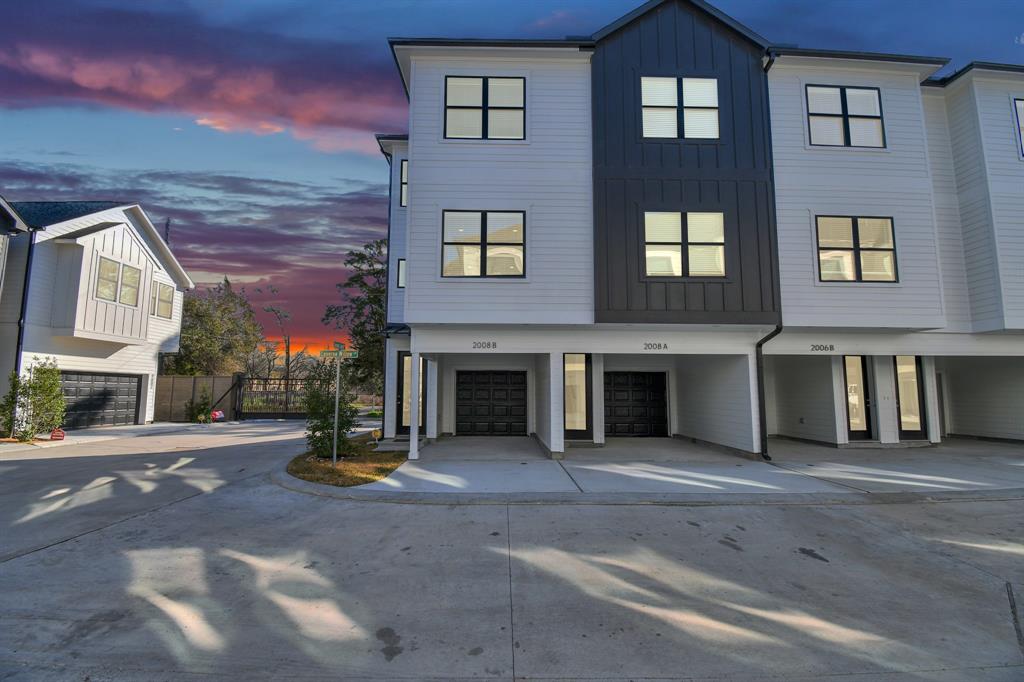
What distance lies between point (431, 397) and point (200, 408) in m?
14.1

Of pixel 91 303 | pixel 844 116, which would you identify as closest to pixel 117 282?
pixel 91 303

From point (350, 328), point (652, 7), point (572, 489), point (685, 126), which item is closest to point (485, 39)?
point (652, 7)

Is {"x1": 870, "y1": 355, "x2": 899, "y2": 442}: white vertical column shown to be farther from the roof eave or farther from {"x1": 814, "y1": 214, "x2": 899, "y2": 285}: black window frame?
the roof eave

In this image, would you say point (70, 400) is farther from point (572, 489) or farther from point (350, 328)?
point (572, 489)

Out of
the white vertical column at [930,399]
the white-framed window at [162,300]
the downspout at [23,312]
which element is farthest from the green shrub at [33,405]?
the white vertical column at [930,399]

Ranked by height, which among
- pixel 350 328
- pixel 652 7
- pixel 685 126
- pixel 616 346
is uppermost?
pixel 652 7

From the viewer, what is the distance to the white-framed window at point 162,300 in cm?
1920

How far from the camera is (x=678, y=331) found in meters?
10.4

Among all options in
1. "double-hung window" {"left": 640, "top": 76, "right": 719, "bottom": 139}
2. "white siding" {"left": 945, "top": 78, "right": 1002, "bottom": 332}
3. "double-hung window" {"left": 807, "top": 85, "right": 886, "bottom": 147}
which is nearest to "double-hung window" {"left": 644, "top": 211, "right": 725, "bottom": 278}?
"double-hung window" {"left": 640, "top": 76, "right": 719, "bottom": 139}

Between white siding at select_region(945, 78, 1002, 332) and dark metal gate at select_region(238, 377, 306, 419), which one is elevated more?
white siding at select_region(945, 78, 1002, 332)

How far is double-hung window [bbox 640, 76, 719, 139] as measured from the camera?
1046 cm

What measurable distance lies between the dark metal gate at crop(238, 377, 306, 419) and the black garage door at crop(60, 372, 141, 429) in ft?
15.0

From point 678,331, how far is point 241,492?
9190mm

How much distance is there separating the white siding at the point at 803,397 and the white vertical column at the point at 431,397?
10.4 meters
